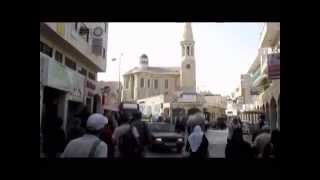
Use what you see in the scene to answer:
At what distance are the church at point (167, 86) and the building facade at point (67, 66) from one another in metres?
40.4

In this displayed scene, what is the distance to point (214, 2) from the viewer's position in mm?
3559

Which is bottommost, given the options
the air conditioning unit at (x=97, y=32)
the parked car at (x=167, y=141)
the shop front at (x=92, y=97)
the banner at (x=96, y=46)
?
the parked car at (x=167, y=141)

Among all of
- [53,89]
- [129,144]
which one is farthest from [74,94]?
[129,144]

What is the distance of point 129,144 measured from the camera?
7.28 metres

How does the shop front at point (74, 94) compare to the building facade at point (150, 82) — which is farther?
the building facade at point (150, 82)

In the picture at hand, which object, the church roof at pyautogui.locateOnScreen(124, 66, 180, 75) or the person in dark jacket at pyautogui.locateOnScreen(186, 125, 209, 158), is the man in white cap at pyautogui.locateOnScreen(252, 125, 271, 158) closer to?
the person in dark jacket at pyautogui.locateOnScreen(186, 125, 209, 158)

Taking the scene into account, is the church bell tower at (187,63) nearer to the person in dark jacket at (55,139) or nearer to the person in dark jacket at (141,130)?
the person in dark jacket at (141,130)

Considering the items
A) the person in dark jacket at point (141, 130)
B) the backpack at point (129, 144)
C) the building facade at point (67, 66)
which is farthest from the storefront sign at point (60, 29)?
the backpack at point (129, 144)

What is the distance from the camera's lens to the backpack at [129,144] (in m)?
7.26

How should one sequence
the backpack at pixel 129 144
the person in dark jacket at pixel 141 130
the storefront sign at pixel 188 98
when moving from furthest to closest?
the storefront sign at pixel 188 98 → the person in dark jacket at pixel 141 130 → the backpack at pixel 129 144
